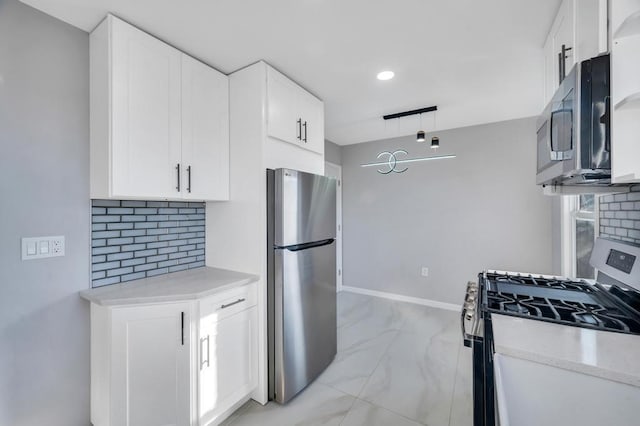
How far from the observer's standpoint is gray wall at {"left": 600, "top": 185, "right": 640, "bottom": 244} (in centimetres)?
132

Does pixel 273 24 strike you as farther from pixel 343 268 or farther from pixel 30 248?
pixel 343 268

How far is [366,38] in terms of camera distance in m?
1.72

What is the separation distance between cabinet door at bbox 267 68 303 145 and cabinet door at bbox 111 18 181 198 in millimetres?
601

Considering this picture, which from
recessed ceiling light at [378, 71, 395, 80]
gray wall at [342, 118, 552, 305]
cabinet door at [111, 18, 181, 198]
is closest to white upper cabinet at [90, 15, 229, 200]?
cabinet door at [111, 18, 181, 198]

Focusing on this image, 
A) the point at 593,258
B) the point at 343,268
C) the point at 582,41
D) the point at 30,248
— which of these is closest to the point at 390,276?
the point at 343,268

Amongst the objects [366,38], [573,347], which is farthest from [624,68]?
[366,38]

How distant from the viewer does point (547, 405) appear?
2.80 ft

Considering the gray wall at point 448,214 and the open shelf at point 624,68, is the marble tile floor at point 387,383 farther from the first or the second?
the open shelf at point 624,68

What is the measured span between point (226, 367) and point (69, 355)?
853 millimetres

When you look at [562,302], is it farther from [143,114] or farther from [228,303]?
[143,114]

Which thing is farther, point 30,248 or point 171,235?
point 171,235

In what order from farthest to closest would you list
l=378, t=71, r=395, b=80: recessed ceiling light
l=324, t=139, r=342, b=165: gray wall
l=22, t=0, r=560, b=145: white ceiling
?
l=324, t=139, r=342, b=165: gray wall, l=378, t=71, r=395, b=80: recessed ceiling light, l=22, t=0, r=560, b=145: white ceiling

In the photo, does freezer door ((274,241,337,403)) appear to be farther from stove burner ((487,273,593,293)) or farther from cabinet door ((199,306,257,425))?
stove burner ((487,273,593,293))

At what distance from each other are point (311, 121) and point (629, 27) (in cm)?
193
